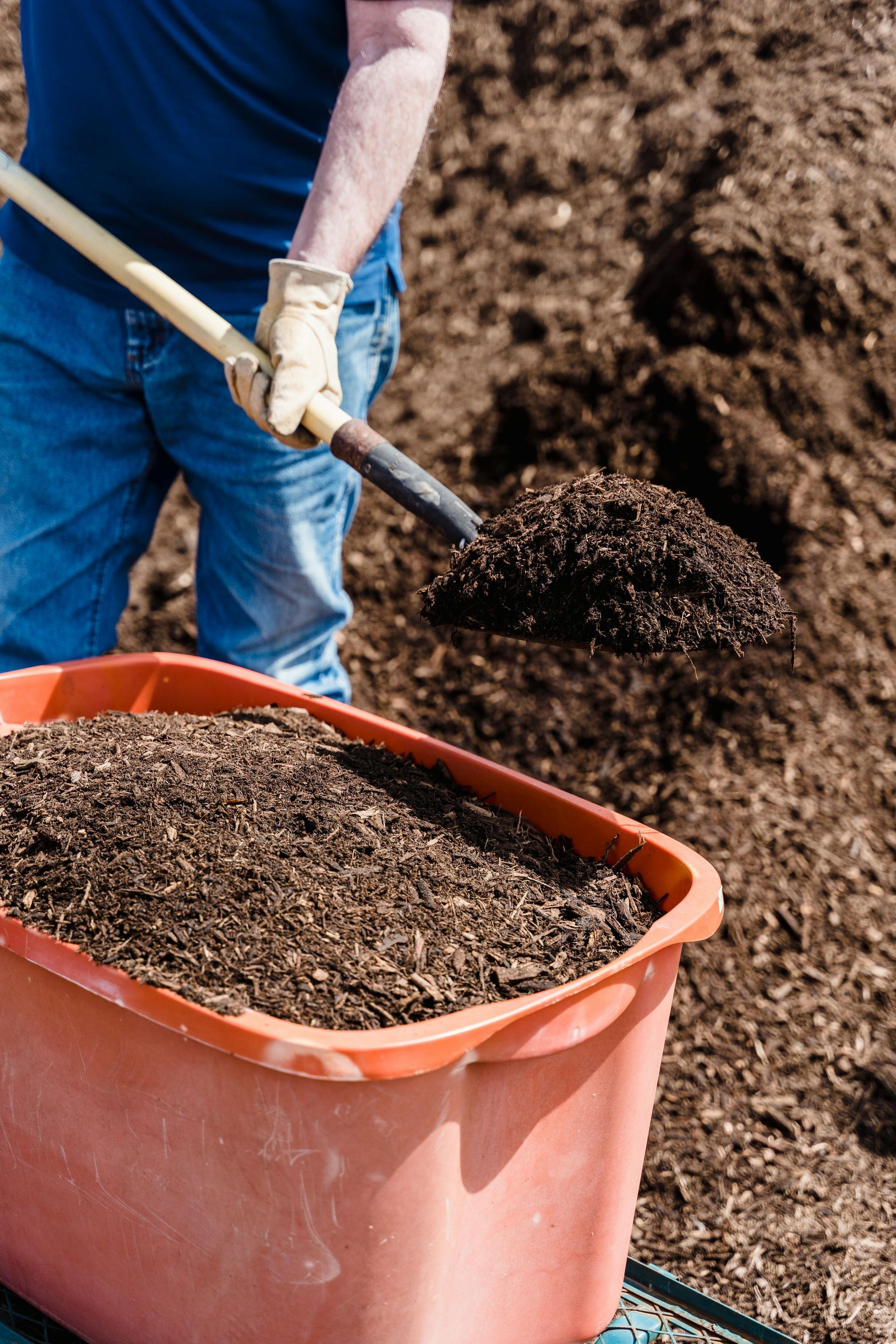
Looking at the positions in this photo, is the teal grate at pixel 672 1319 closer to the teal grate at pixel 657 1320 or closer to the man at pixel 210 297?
the teal grate at pixel 657 1320

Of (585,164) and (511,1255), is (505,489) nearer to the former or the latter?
(585,164)

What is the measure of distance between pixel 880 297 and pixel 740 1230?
8.60ft

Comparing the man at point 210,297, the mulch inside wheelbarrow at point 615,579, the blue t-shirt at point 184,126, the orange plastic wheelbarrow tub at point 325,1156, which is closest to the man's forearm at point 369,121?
the man at point 210,297

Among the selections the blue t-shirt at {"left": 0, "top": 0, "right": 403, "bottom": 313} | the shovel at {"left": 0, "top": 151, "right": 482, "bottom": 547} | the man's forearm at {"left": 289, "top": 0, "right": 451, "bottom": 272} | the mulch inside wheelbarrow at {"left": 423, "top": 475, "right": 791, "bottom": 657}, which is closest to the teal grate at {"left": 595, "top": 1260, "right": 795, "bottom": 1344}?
the mulch inside wheelbarrow at {"left": 423, "top": 475, "right": 791, "bottom": 657}

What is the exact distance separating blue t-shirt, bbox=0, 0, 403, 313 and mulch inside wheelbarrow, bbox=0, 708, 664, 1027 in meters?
0.90

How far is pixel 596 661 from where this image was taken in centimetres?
293

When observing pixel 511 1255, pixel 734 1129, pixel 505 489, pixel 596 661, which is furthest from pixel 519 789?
pixel 505 489

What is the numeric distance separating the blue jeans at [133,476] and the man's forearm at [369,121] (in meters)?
0.26

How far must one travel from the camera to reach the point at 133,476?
2.03 m

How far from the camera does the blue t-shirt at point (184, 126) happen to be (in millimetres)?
1758

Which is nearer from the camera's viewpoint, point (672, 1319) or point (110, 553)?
point (672, 1319)

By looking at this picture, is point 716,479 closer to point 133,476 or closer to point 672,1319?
point 133,476

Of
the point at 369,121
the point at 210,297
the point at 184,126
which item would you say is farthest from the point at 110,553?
the point at 369,121

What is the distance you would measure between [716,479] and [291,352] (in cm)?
161
